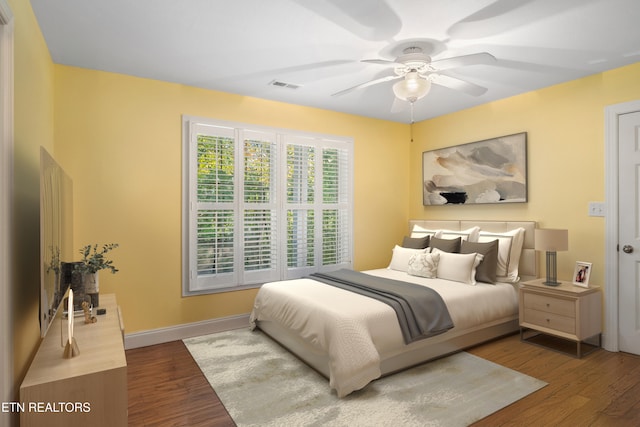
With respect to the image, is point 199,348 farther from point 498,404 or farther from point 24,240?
point 498,404

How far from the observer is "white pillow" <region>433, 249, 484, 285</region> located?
11.8ft

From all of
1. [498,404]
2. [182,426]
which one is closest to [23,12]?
[182,426]

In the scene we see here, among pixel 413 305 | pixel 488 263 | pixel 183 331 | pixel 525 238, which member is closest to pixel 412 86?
pixel 413 305

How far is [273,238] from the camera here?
4137 millimetres

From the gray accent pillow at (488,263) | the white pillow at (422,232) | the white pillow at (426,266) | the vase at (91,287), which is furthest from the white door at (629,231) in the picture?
the vase at (91,287)

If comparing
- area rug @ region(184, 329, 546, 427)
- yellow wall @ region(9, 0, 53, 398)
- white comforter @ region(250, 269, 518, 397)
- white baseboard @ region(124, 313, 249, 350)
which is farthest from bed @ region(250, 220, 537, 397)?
yellow wall @ region(9, 0, 53, 398)

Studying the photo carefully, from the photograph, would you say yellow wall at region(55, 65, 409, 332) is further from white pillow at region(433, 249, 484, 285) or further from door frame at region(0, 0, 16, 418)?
white pillow at region(433, 249, 484, 285)

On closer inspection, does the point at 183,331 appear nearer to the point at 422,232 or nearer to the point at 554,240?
the point at 422,232

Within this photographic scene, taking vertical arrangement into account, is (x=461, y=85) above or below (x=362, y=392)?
above

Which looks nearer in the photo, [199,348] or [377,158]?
[199,348]

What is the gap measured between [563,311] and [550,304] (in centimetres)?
12

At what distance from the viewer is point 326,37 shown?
2.63 meters

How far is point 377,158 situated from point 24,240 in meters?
4.02

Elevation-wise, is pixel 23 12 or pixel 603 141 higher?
pixel 23 12
